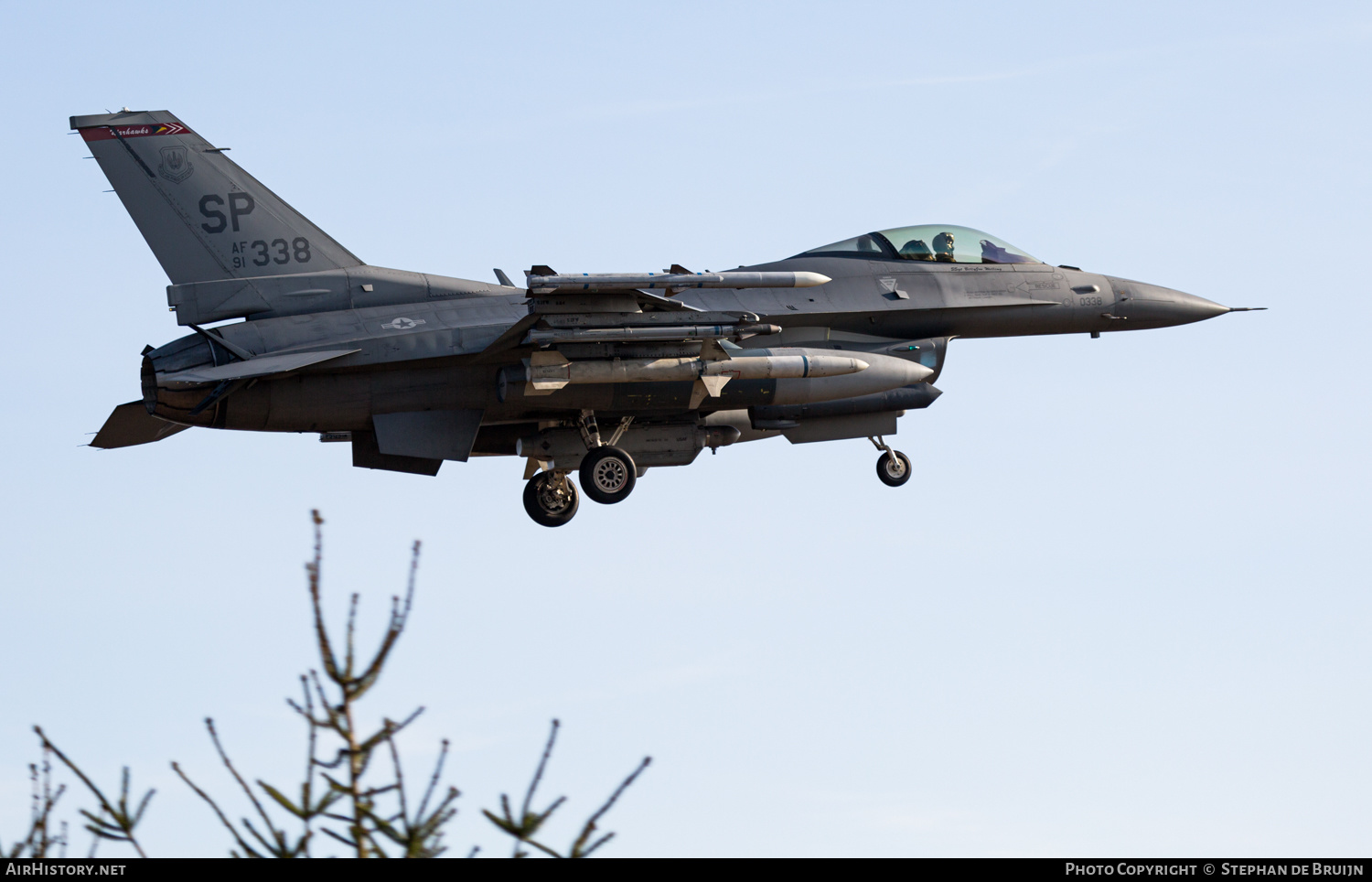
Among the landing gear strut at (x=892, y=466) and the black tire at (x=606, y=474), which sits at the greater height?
the landing gear strut at (x=892, y=466)

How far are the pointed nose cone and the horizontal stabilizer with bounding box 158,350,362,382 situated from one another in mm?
10194

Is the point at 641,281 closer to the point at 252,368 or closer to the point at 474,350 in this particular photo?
the point at 474,350

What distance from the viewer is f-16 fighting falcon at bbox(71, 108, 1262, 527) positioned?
1653 cm

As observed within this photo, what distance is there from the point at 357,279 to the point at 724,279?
4.45 m

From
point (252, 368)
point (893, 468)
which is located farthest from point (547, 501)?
point (893, 468)

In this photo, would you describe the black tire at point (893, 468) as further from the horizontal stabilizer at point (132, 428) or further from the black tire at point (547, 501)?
the horizontal stabilizer at point (132, 428)

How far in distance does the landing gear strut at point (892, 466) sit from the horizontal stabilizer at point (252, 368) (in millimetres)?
7036

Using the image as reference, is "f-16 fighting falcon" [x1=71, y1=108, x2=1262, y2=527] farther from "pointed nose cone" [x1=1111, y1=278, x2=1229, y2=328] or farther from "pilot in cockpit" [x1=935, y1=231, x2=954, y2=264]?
"pointed nose cone" [x1=1111, y1=278, x2=1229, y2=328]

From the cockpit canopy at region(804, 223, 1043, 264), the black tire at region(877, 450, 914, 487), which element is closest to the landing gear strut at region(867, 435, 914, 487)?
the black tire at region(877, 450, 914, 487)

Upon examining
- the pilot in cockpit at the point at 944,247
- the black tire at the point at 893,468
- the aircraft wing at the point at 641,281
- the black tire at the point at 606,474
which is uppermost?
the pilot in cockpit at the point at 944,247

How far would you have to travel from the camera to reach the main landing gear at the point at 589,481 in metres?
17.9

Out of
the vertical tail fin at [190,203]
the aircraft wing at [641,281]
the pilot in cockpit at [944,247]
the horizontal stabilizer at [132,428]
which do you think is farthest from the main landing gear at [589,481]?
the pilot in cockpit at [944,247]
